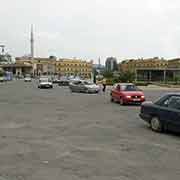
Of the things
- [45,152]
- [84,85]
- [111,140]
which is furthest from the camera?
[84,85]

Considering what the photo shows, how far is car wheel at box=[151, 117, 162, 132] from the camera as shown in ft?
37.1

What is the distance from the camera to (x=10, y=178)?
607cm

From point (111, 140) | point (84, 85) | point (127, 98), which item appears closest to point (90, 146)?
point (111, 140)

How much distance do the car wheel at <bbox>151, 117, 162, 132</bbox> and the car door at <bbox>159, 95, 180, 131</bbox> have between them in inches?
7.5

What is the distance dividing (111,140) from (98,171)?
127 inches

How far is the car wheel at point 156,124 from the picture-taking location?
11320 millimetres

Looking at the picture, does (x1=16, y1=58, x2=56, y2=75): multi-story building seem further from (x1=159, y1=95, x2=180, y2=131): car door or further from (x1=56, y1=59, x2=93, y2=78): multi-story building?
(x1=159, y1=95, x2=180, y2=131): car door

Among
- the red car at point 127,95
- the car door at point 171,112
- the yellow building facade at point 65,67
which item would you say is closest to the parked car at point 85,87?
the red car at point 127,95

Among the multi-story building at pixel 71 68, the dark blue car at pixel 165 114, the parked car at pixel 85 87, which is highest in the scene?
the multi-story building at pixel 71 68

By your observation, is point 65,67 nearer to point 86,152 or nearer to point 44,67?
point 44,67

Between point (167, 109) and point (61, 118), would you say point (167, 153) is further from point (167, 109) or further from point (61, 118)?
point (61, 118)

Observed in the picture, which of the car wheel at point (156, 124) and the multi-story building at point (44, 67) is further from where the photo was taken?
the multi-story building at point (44, 67)

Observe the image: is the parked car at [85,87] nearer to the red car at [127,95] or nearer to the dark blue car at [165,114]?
the red car at [127,95]

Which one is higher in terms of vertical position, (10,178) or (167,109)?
(167,109)
